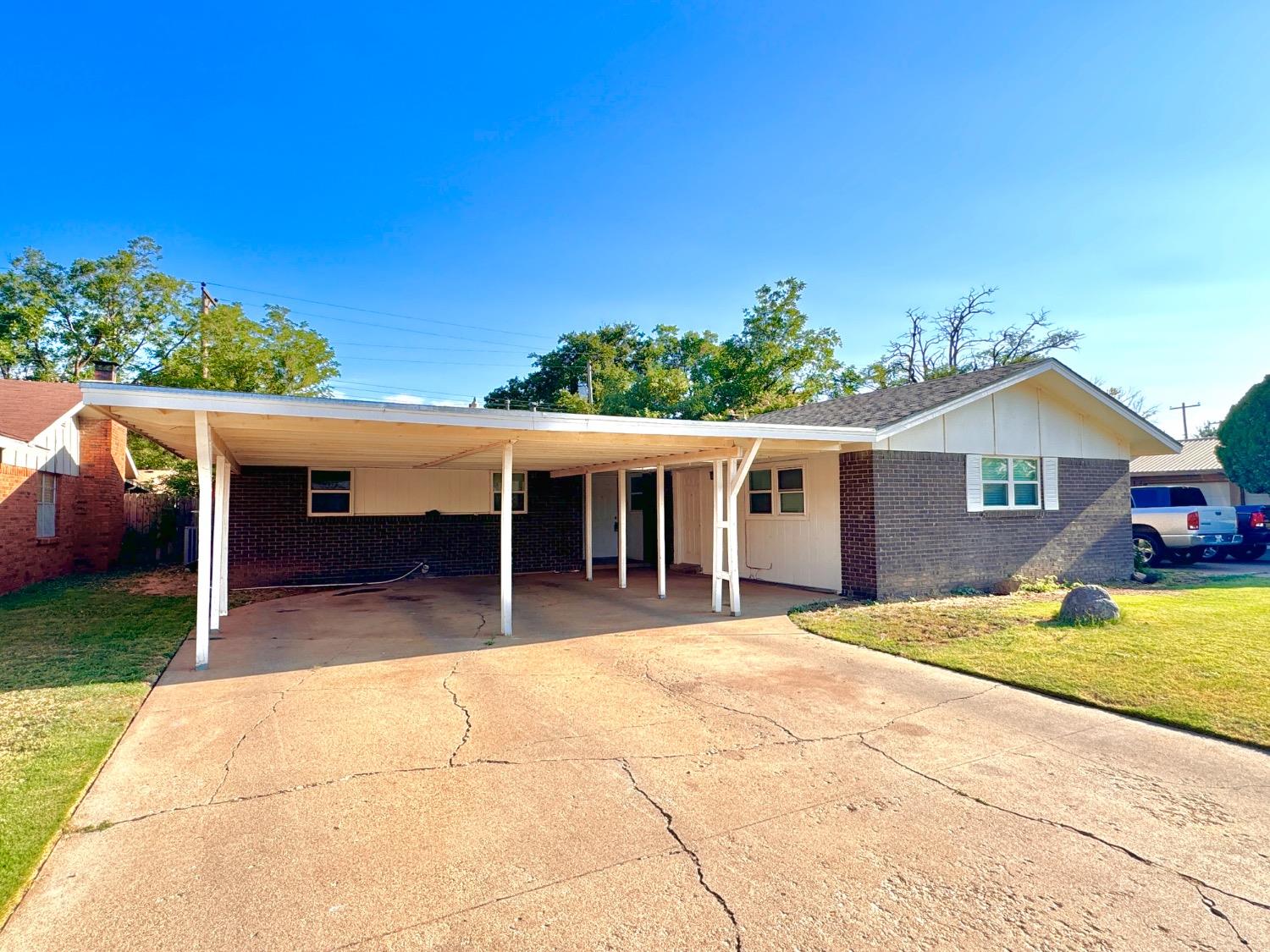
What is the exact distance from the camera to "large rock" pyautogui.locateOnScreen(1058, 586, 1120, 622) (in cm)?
778

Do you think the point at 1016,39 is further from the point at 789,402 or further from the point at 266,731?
the point at 789,402

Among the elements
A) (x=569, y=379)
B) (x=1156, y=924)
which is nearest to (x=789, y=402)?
(x=569, y=379)

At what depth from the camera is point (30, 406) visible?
13727mm

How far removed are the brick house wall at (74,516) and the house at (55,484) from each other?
0.02 m

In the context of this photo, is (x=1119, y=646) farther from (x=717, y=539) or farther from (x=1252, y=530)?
(x=1252, y=530)

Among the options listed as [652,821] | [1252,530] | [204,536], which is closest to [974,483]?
[1252,530]

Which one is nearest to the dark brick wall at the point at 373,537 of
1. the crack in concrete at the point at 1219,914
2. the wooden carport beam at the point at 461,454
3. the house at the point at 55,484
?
the wooden carport beam at the point at 461,454

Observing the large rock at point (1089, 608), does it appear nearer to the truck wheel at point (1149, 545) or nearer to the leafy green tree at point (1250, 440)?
the truck wheel at point (1149, 545)

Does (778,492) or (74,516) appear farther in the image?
(74,516)

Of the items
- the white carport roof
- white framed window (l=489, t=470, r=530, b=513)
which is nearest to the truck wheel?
the white carport roof

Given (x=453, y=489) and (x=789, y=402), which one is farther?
(x=789, y=402)

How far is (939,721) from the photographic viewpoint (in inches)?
187

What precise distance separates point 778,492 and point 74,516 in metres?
14.8

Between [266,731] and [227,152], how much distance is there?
1571cm
